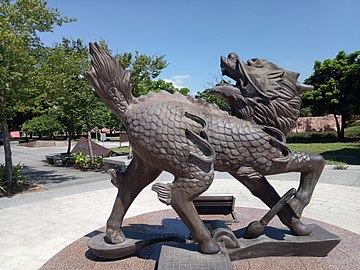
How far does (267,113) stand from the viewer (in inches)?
121

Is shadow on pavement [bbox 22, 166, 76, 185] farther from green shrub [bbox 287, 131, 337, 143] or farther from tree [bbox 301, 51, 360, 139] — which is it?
green shrub [bbox 287, 131, 337, 143]

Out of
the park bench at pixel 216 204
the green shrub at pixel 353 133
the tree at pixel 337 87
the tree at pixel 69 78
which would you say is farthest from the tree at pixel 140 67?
the green shrub at pixel 353 133

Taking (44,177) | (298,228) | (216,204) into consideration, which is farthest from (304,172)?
(44,177)

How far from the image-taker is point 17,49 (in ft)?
26.1

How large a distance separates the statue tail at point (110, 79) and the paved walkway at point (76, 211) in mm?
2495

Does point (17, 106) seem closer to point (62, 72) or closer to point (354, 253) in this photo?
point (62, 72)

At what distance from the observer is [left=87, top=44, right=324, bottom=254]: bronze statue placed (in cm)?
283

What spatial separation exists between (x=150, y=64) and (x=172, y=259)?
10530 millimetres

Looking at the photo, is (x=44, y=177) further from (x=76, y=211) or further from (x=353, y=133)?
(x=353, y=133)

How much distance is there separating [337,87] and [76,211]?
2363 cm

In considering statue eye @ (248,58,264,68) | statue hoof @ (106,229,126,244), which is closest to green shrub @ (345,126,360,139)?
statue eye @ (248,58,264,68)

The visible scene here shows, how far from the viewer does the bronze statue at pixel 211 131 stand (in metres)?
2.83

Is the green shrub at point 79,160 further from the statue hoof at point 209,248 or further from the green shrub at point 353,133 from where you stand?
the green shrub at point 353,133

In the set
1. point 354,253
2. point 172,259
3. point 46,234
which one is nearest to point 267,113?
point 172,259
